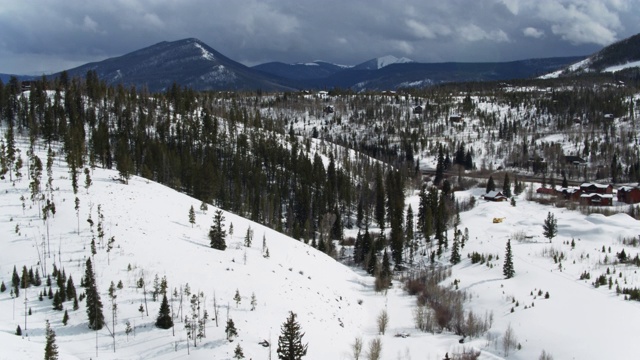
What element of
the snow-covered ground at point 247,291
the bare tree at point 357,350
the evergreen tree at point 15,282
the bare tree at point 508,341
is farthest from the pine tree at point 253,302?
the bare tree at point 508,341

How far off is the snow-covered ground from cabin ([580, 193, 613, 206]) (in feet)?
175

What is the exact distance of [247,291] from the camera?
41.5m

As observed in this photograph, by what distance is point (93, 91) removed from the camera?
14575 centimetres

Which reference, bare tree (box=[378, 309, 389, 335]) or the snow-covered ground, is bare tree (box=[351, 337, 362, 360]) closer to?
the snow-covered ground

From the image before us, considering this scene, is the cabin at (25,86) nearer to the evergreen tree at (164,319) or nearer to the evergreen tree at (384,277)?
the evergreen tree at (384,277)

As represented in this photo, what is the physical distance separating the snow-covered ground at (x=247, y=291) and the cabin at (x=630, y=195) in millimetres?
59969

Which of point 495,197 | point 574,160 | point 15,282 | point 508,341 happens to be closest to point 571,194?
point 495,197

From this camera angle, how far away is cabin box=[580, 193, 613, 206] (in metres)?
116

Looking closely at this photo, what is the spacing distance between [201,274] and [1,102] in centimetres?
10519

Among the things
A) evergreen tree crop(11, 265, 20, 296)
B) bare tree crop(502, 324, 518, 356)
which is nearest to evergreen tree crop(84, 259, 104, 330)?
evergreen tree crop(11, 265, 20, 296)

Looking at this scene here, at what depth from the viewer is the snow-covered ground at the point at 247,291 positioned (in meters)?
33.6

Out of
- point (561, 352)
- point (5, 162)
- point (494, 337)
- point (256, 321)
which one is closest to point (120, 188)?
point (5, 162)

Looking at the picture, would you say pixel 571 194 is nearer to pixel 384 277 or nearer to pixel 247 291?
pixel 384 277

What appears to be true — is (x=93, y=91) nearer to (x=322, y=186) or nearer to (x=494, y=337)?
(x=322, y=186)
